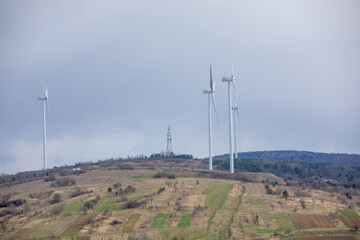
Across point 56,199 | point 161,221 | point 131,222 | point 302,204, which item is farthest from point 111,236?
point 302,204

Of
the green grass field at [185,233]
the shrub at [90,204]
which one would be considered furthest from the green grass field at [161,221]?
the shrub at [90,204]

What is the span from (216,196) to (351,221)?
26585mm

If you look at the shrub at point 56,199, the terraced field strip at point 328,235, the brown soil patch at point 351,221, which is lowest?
the terraced field strip at point 328,235

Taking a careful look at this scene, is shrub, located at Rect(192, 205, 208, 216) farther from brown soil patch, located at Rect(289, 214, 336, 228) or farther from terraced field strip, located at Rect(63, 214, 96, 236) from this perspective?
terraced field strip, located at Rect(63, 214, 96, 236)

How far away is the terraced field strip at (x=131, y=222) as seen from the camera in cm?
6431

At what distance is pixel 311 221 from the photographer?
223 ft

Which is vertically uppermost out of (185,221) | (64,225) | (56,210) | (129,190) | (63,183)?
(129,190)

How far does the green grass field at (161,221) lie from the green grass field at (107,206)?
9608 mm

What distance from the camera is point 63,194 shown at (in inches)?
3644

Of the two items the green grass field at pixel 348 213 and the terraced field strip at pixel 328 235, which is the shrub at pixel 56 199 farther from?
the green grass field at pixel 348 213

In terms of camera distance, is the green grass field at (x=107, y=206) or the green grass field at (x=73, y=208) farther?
the green grass field at (x=73, y=208)

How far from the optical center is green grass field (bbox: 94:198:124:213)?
75.6 m

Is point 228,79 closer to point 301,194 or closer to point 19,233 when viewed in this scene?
point 301,194

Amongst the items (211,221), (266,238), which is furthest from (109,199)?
(266,238)
